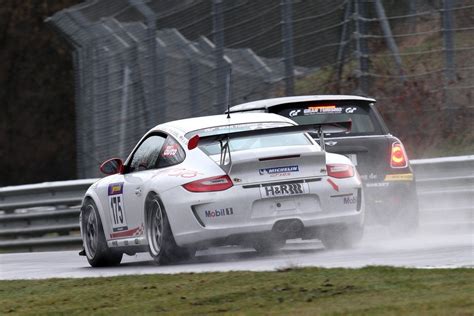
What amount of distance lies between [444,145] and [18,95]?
25.0 metres

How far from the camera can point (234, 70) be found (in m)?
21.3

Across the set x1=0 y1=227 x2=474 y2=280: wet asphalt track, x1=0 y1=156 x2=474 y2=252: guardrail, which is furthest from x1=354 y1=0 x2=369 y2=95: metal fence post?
x1=0 y1=227 x2=474 y2=280: wet asphalt track

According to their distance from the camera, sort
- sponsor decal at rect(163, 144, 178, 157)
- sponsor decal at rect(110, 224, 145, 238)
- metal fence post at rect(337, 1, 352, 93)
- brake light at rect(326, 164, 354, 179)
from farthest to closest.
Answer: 1. metal fence post at rect(337, 1, 352, 93)
2. sponsor decal at rect(110, 224, 145, 238)
3. sponsor decal at rect(163, 144, 178, 157)
4. brake light at rect(326, 164, 354, 179)

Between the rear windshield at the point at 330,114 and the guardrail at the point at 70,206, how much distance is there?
2.05 meters

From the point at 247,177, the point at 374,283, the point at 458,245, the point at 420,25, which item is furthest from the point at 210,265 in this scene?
the point at 420,25

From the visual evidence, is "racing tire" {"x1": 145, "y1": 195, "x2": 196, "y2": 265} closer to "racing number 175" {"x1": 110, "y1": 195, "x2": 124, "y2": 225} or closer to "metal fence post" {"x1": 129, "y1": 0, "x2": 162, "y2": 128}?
"racing number 175" {"x1": 110, "y1": 195, "x2": 124, "y2": 225}

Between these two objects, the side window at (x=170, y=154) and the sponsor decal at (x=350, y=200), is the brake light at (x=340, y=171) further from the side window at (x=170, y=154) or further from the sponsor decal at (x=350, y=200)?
the side window at (x=170, y=154)

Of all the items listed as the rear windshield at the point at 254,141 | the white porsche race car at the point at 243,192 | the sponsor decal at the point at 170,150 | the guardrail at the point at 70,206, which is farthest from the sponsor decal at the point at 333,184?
the guardrail at the point at 70,206

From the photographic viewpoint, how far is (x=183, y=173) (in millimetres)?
12242

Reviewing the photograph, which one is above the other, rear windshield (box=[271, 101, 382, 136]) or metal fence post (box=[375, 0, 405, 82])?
metal fence post (box=[375, 0, 405, 82])

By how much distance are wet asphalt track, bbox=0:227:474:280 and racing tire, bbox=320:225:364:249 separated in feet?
0.31

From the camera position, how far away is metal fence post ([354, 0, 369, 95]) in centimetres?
1966

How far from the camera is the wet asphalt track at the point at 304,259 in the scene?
36.5ft

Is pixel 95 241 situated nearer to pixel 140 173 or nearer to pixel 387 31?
pixel 140 173
